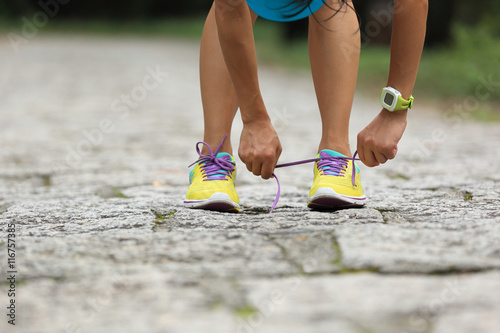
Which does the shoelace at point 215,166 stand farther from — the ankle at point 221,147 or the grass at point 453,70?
the grass at point 453,70

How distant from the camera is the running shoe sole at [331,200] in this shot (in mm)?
1731

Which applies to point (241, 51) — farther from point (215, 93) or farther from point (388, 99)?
point (388, 99)

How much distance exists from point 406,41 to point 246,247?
775 millimetres

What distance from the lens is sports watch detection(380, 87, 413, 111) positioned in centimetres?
166

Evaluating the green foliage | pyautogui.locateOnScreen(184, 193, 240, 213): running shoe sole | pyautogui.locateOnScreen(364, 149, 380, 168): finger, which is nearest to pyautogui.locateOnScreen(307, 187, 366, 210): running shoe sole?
pyautogui.locateOnScreen(364, 149, 380, 168): finger

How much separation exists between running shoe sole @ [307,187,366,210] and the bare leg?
1.14ft

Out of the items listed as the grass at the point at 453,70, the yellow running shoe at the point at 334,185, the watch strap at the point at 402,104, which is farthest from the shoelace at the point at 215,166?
the grass at the point at 453,70

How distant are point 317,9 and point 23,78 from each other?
247 inches

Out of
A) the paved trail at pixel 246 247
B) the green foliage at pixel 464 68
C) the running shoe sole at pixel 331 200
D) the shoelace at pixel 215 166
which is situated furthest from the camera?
the green foliage at pixel 464 68

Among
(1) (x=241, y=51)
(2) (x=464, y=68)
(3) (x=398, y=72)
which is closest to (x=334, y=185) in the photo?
(3) (x=398, y=72)

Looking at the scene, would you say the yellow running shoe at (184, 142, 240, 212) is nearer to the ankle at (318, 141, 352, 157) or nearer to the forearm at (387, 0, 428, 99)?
the ankle at (318, 141, 352, 157)

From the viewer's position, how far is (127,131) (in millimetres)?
3980

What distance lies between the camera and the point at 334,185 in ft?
5.74

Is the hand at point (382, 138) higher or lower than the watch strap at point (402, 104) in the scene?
lower
